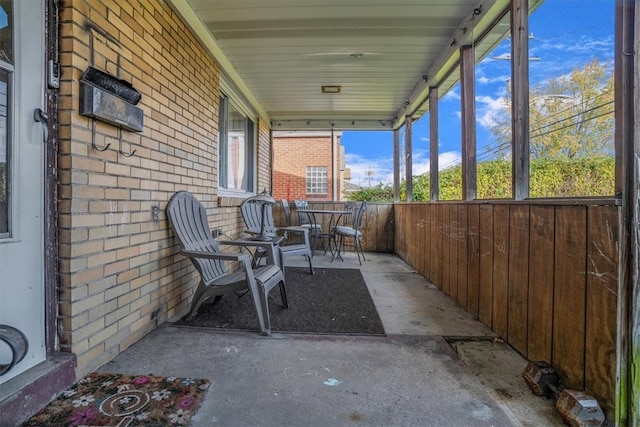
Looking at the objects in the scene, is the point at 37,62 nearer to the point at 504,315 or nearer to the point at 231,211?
the point at 231,211

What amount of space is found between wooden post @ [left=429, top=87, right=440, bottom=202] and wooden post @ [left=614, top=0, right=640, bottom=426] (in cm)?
254

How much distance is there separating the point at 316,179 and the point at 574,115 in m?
8.23

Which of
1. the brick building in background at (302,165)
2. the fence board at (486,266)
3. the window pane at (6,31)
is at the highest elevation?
the brick building in background at (302,165)

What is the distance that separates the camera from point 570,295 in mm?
1419

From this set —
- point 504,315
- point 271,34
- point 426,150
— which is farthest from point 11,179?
point 426,150

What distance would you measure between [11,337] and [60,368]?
26cm

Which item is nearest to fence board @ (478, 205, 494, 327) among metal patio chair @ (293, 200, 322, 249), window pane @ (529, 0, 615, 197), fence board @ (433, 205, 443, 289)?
window pane @ (529, 0, 615, 197)

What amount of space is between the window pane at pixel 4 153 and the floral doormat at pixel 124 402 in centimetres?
78

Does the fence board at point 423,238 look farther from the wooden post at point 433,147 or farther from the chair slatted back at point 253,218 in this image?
the chair slatted back at point 253,218

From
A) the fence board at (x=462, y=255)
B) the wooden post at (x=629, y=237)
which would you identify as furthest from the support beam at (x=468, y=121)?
the wooden post at (x=629, y=237)

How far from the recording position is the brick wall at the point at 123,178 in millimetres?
1446

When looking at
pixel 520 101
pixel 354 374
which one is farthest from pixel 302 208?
pixel 354 374

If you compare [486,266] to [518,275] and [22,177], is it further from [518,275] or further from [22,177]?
[22,177]

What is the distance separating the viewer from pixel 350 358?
1718 mm
